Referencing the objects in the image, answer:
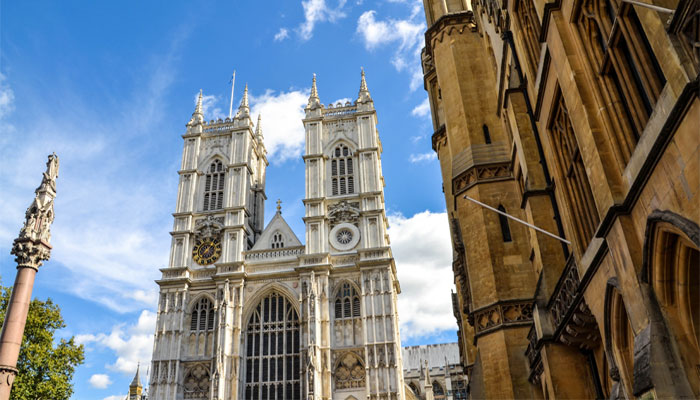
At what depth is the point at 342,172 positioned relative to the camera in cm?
4700

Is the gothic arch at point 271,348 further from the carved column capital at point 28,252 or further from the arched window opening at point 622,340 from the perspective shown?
the arched window opening at point 622,340

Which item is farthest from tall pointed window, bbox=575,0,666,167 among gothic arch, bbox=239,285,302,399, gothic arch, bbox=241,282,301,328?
gothic arch, bbox=241,282,301,328

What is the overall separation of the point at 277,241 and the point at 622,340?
39.6 metres

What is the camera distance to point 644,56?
648cm

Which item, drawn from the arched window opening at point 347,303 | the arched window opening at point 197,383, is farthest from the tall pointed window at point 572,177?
the arched window opening at point 197,383

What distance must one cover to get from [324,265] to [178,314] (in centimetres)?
1187

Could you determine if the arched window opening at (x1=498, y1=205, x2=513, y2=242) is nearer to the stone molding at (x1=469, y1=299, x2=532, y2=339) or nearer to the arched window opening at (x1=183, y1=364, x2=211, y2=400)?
the stone molding at (x1=469, y1=299, x2=532, y2=339)

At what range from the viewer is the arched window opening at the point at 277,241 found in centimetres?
4550

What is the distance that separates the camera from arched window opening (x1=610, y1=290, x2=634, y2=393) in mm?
7316

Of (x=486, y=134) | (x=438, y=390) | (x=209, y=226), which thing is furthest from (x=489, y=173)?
(x=438, y=390)

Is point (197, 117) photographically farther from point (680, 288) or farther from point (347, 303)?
point (680, 288)

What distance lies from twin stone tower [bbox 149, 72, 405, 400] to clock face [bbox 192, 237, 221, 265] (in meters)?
0.10

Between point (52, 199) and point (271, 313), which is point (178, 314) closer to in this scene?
point (271, 313)

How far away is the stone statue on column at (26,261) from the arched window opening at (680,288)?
52.2 ft
